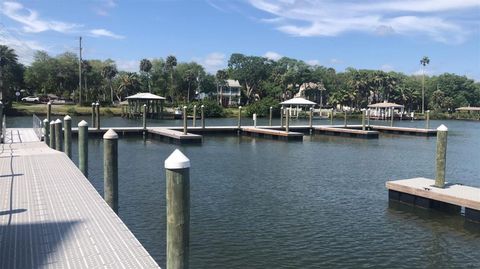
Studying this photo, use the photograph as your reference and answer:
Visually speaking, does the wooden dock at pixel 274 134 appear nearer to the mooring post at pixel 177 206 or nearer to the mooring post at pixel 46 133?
the mooring post at pixel 46 133

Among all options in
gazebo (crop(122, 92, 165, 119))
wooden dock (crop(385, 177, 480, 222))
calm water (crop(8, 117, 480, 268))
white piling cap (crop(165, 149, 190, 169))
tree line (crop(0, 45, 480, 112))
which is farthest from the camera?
tree line (crop(0, 45, 480, 112))

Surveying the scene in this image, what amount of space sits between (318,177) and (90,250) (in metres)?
14.5

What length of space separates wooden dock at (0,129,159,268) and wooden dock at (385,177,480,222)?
9.55 metres

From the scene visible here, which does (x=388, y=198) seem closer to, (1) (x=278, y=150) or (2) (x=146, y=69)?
(1) (x=278, y=150)

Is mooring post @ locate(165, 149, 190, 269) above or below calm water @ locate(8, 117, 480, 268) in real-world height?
above

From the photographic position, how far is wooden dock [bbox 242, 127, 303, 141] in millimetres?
37469

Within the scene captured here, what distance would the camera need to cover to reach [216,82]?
10806 cm

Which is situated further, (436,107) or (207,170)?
(436,107)

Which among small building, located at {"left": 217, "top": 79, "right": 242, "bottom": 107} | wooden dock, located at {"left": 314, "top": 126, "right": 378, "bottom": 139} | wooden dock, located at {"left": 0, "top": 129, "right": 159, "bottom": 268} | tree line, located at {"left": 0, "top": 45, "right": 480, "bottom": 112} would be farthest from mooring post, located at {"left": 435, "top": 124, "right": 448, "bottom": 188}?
small building, located at {"left": 217, "top": 79, "right": 242, "bottom": 107}

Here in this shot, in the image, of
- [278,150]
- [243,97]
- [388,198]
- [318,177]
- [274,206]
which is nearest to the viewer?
[274,206]

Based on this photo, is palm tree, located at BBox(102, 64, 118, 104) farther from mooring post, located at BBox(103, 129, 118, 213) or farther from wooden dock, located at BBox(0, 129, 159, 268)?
mooring post, located at BBox(103, 129, 118, 213)

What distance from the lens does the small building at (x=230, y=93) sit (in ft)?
360

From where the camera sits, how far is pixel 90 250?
696cm

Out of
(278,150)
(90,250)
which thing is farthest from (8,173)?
(278,150)
